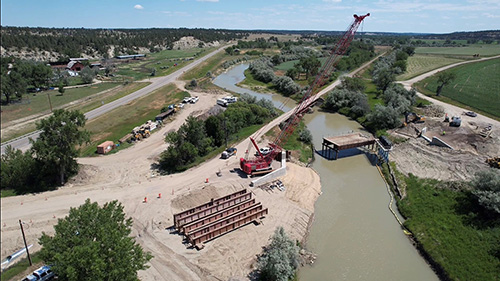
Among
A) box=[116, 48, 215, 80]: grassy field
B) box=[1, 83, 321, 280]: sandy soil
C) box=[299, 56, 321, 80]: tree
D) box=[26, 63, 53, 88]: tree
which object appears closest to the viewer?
box=[1, 83, 321, 280]: sandy soil

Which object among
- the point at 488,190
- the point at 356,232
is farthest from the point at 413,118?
the point at 356,232

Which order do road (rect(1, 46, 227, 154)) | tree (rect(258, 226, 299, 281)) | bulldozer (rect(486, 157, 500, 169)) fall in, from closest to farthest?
tree (rect(258, 226, 299, 281)), road (rect(1, 46, 227, 154)), bulldozer (rect(486, 157, 500, 169))

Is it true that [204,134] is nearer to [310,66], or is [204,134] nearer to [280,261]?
[280,261]

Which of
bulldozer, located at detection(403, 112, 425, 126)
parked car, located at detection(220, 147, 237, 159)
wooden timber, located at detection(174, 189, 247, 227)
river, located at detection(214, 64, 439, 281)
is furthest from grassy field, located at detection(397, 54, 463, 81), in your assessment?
wooden timber, located at detection(174, 189, 247, 227)

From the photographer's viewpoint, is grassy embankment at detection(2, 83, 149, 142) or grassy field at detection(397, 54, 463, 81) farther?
grassy field at detection(397, 54, 463, 81)

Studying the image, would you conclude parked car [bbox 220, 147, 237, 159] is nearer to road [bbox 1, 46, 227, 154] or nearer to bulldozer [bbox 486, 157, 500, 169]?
road [bbox 1, 46, 227, 154]

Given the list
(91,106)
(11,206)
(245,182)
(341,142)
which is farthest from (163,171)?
(91,106)
